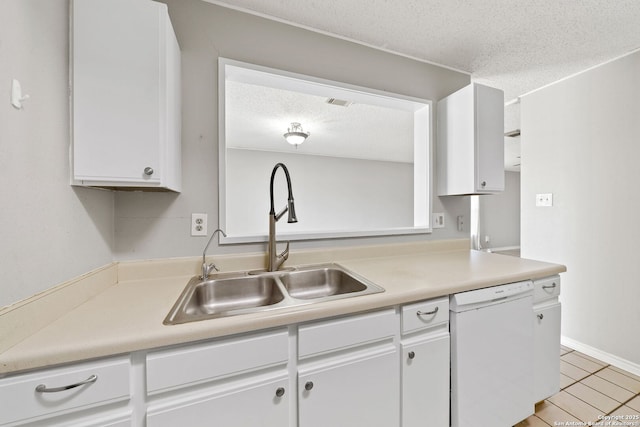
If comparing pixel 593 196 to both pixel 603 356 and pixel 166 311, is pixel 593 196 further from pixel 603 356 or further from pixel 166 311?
pixel 166 311

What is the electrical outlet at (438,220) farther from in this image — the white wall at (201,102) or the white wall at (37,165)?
the white wall at (37,165)

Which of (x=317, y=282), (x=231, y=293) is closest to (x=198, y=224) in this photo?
(x=231, y=293)

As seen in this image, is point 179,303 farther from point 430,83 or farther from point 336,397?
point 430,83

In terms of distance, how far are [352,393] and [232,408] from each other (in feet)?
1.40

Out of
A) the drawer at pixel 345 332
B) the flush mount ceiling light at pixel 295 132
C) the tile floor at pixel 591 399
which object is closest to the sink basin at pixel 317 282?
the drawer at pixel 345 332

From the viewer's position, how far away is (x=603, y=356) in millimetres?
1967

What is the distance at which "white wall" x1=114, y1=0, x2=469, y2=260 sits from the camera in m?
1.24

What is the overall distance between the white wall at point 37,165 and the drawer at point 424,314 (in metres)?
1.23

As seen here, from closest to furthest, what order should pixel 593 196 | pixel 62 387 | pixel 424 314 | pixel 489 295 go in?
1. pixel 62 387
2. pixel 424 314
3. pixel 489 295
4. pixel 593 196

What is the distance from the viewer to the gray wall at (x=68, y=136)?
69 centimetres

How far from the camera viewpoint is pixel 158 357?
2.31 feet

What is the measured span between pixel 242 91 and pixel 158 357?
2.30 m

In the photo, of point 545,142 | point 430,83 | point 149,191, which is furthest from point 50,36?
point 545,142

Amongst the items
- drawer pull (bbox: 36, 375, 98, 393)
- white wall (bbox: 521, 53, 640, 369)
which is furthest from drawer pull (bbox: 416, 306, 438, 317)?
white wall (bbox: 521, 53, 640, 369)
